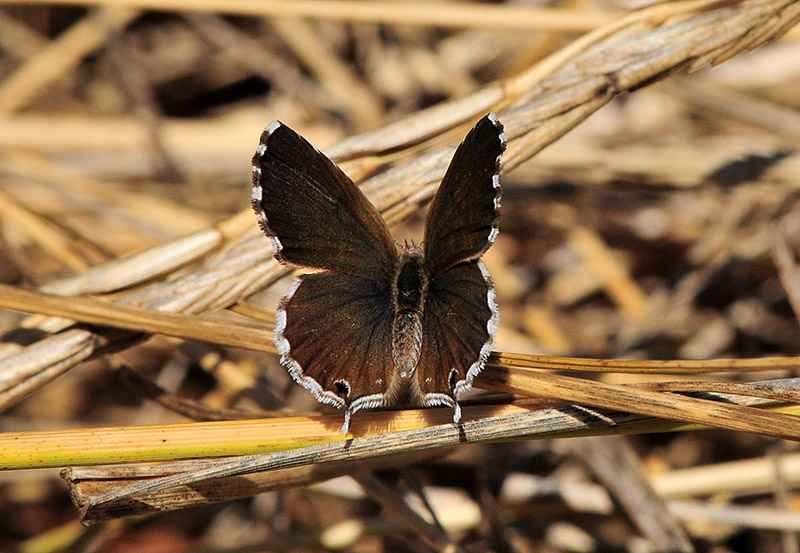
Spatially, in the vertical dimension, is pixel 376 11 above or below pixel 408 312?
above

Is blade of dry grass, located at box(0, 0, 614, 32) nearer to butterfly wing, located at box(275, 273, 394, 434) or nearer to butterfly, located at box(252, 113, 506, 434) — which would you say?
butterfly, located at box(252, 113, 506, 434)

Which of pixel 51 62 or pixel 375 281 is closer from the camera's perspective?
pixel 375 281

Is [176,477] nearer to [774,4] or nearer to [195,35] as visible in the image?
[774,4]

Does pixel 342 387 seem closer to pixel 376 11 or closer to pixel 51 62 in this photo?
pixel 376 11

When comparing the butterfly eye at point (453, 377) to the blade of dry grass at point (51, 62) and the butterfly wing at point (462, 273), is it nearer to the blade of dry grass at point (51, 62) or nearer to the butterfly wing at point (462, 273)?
the butterfly wing at point (462, 273)

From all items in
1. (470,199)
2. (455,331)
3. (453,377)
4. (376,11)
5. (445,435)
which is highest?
(376,11)

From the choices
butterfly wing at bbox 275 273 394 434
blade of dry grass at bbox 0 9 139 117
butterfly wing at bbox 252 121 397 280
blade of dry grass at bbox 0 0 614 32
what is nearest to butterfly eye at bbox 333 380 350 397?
butterfly wing at bbox 275 273 394 434

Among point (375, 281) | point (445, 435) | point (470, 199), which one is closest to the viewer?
point (445, 435)

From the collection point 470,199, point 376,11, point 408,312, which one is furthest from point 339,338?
point 376,11
